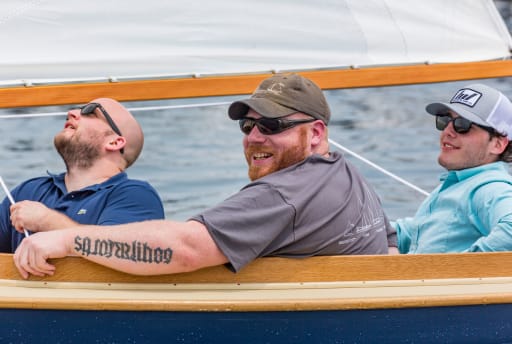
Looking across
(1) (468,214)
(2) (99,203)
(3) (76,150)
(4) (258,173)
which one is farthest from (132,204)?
(1) (468,214)

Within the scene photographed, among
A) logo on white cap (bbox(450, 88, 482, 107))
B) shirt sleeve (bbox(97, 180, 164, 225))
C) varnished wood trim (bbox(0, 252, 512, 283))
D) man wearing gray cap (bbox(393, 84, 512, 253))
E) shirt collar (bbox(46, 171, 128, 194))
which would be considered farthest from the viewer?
logo on white cap (bbox(450, 88, 482, 107))

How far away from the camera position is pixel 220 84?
4.23 m

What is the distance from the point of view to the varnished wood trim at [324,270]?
3244 millimetres

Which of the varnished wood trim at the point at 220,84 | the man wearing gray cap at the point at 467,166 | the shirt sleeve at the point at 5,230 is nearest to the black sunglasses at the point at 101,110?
the varnished wood trim at the point at 220,84

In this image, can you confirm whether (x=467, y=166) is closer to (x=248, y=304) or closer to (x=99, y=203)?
(x=248, y=304)

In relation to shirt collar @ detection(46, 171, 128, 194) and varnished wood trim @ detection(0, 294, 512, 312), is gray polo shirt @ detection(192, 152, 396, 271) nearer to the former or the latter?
varnished wood trim @ detection(0, 294, 512, 312)

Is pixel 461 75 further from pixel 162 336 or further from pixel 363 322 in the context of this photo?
pixel 162 336

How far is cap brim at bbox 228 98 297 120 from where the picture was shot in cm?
336

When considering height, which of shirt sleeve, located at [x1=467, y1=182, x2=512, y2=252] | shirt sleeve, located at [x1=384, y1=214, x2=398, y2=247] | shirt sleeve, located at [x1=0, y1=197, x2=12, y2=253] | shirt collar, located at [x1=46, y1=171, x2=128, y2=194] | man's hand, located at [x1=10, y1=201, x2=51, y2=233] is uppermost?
man's hand, located at [x1=10, y1=201, x2=51, y2=233]

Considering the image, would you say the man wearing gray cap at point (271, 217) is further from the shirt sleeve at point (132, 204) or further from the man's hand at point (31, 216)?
the shirt sleeve at point (132, 204)

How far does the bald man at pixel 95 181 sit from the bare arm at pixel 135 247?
283mm

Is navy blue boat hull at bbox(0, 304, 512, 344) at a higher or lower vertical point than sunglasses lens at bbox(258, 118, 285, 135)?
lower

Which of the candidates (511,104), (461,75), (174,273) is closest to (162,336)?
(174,273)

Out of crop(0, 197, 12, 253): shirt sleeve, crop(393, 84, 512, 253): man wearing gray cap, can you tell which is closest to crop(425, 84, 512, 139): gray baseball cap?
crop(393, 84, 512, 253): man wearing gray cap
